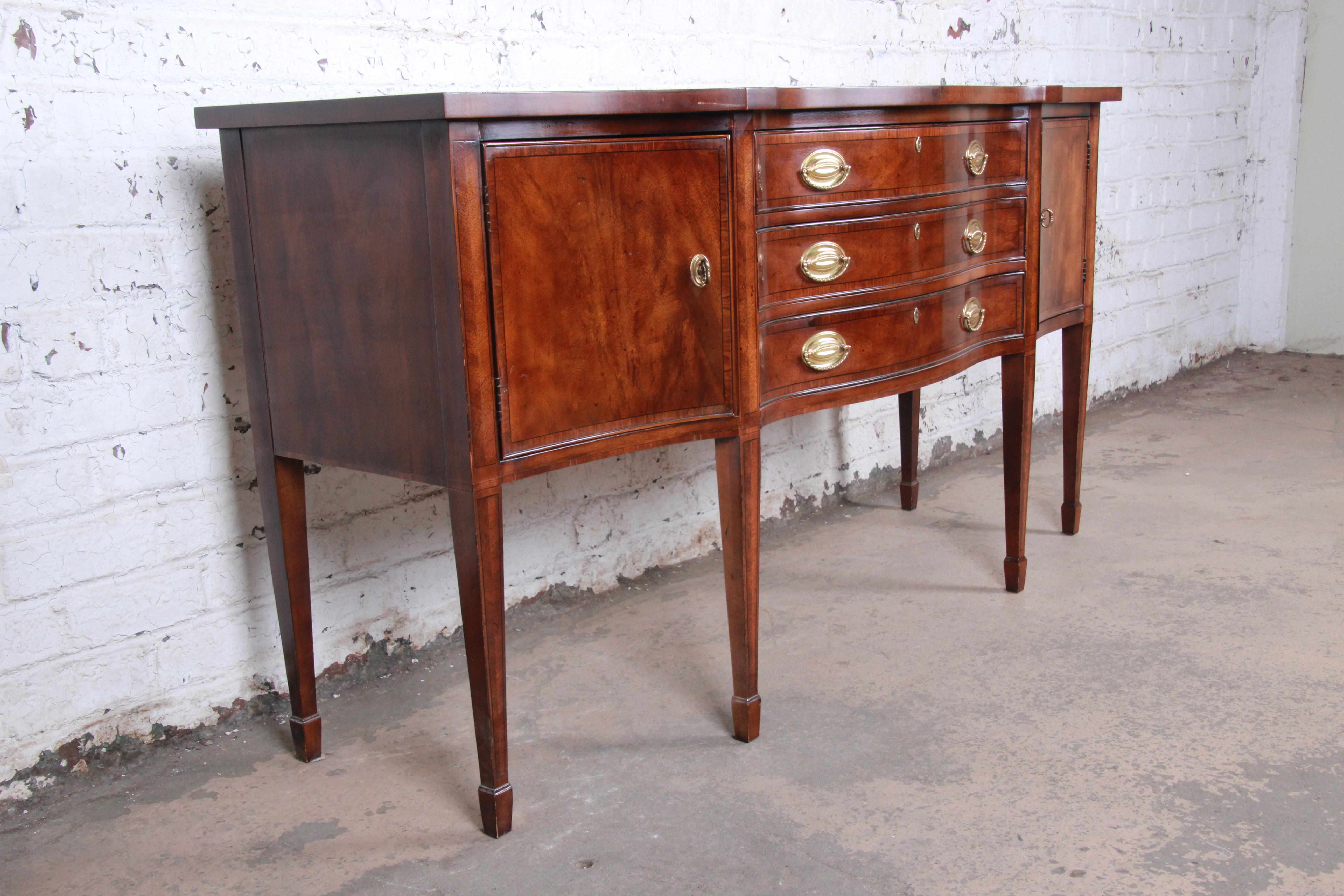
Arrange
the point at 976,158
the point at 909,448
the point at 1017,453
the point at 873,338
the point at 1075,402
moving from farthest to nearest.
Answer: the point at 909,448, the point at 1075,402, the point at 1017,453, the point at 976,158, the point at 873,338

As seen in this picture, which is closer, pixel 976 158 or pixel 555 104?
pixel 555 104

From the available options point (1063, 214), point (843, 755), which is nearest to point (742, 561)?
point (843, 755)

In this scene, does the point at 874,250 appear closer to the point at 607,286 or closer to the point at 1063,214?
the point at 607,286

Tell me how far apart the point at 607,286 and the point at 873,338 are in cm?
52

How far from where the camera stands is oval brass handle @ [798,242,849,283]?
1733 mm

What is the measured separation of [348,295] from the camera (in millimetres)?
1517

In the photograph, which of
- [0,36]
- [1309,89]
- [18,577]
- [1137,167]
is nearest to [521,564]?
[18,577]

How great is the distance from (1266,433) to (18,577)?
3.22m

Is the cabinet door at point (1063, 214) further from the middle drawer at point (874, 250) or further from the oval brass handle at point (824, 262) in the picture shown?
the oval brass handle at point (824, 262)

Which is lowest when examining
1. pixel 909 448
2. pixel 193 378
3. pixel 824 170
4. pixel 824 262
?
pixel 909 448

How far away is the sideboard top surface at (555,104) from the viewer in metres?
1.34

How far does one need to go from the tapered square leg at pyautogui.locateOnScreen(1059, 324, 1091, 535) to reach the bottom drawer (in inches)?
19.9

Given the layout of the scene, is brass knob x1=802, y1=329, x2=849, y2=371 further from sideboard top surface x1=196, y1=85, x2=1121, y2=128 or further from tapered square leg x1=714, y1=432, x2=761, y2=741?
sideboard top surface x1=196, y1=85, x2=1121, y2=128

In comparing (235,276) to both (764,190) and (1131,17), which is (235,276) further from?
(1131,17)
